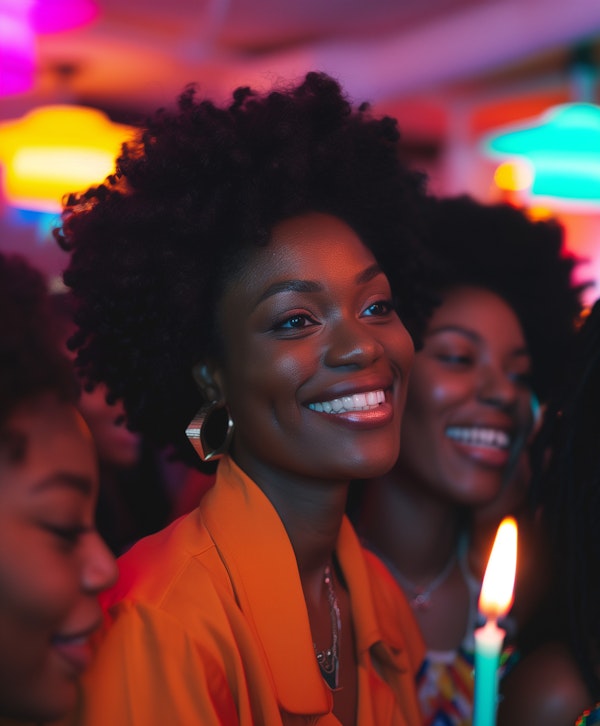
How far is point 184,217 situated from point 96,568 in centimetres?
76

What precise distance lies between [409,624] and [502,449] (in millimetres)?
570

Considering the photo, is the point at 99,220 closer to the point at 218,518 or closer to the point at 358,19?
the point at 218,518

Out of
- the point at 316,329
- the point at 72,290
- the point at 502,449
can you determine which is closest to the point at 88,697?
the point at 316,329

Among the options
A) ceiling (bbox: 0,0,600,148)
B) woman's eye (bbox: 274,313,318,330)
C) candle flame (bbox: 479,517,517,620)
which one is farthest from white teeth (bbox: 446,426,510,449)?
ceiling (bbox: 0,0,600,148)

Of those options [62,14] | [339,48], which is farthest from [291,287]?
[339,48]

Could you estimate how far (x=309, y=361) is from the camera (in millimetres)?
1613

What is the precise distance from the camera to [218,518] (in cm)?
162

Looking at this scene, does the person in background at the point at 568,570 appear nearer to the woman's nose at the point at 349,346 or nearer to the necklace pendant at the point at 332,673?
the necklace pendant at the point at 332,673

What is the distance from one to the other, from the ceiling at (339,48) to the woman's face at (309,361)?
3703 mm

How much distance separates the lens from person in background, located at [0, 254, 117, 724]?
3.45ft

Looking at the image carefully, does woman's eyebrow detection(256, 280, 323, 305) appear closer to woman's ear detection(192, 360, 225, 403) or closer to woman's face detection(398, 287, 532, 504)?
woman's ear detection(192, 360, 225, 403)

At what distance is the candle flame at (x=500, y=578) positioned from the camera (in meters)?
0.92

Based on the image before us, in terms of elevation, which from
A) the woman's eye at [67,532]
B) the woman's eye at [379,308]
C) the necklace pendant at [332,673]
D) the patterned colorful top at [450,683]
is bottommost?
the patterned colorful top at [450,683]

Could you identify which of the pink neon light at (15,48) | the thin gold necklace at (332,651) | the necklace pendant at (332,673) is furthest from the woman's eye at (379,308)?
the pink neon light at (15,48)
